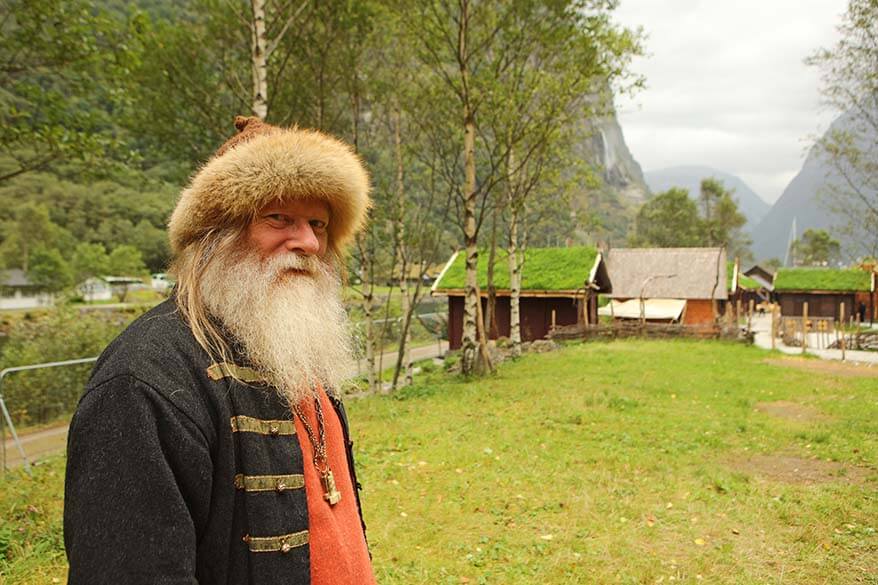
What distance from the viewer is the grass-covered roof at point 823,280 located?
124 feet

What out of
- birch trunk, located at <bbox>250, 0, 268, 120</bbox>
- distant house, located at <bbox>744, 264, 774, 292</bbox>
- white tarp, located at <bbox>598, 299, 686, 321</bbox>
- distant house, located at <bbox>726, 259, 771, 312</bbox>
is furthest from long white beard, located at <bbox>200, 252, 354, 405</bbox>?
distant house, located at <bbox>744, 264, 774, 292</bbox>

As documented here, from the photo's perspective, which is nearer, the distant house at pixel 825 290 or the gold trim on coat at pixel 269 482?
the gold trim on coat at pixel 269 482

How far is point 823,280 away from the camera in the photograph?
1583 inches

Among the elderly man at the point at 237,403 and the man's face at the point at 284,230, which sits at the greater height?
the man's face at the point at 284,230

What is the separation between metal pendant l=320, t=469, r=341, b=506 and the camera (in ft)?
5.59

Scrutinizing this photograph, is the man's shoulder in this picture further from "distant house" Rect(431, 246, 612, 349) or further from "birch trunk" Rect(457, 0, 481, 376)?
"distant house" Rect(431, 246, 612, 349)

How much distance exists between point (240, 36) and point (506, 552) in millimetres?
12887

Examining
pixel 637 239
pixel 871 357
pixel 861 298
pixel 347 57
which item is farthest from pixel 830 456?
pixel 637 239

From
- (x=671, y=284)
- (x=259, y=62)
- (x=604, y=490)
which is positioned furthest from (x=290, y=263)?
(x=671, y=284)

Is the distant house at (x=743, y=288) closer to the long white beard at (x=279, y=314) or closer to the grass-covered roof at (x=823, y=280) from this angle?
the grass-covered roof at (x=823, y=280)

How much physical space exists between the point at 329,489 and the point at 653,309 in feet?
99.7

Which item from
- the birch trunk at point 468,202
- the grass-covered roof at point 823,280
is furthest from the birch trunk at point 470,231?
the grass-covered roof at point 823,280

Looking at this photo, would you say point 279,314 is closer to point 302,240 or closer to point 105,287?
point 302,240

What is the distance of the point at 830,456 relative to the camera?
715cm
